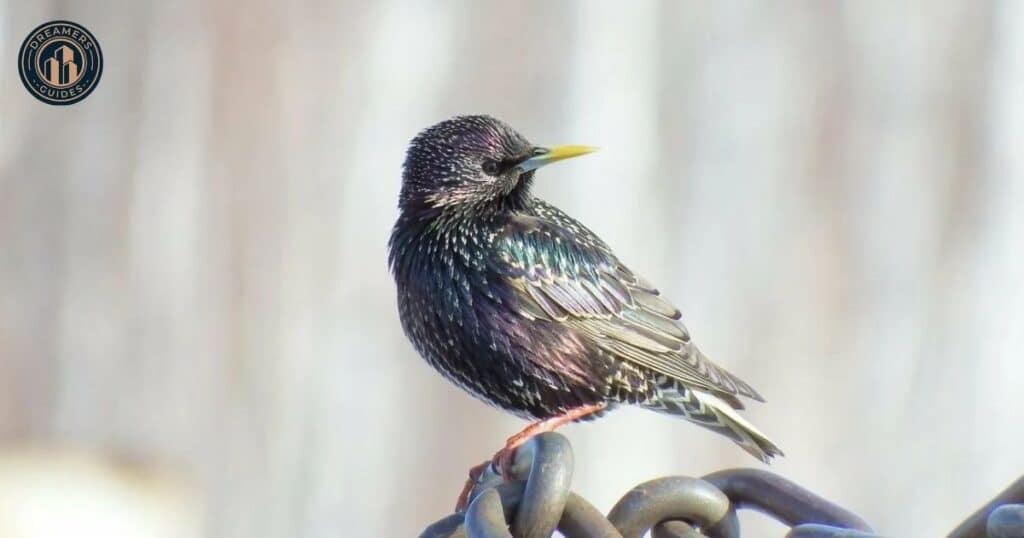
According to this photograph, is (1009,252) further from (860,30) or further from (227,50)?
(227,50)

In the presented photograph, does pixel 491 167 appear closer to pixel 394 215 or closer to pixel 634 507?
pixel 394 215

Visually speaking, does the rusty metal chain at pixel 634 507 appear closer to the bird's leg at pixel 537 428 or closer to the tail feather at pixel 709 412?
the bird's leg at pixel 537 428

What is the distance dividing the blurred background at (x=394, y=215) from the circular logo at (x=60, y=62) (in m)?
0.02

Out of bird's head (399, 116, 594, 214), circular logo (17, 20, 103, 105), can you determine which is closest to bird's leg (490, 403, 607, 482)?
bird's head (399, 116, 594, 214)

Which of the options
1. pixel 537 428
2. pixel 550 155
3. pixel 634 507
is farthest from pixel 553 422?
pixel 634 507

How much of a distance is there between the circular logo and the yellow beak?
73 centimetres

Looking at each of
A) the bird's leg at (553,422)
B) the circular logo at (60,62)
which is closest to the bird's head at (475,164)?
the bird's leg at (553,422)

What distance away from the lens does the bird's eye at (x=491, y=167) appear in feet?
3.73

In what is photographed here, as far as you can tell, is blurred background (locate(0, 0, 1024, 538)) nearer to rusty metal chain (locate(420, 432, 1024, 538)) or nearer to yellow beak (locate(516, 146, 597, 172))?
yellow beak (locate(516, 146, 597, 172))

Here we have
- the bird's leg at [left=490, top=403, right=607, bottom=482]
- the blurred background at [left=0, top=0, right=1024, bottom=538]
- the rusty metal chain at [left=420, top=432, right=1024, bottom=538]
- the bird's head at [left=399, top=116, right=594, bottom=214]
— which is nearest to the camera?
the rusty metal chain at [left=420, top=432, right=1024, bottom=538]

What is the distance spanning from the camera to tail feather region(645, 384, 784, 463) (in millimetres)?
1140

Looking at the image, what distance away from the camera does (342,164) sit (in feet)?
4.90

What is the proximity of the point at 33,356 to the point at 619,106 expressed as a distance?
0.86 meters

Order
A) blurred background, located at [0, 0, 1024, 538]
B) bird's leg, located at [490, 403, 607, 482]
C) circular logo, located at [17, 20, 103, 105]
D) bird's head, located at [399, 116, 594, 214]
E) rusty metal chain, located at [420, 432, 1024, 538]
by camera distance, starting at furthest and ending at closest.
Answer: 1. circular logo, located at [17, 20, 103, 105]
2. blurred background, located at [0, 0, 1024, 538]
3. bird's head, located at [399, 116, 594, 214]
4. bird's leg, located at [490, 403, 607, 482]
5. rusty metal chain, located at [420, 432, 1024, 538]
